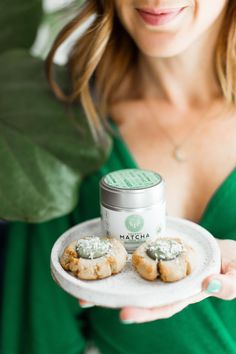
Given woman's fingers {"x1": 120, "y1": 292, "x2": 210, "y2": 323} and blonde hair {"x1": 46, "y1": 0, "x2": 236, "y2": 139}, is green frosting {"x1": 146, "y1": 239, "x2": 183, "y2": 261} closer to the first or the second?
woman's fingers {"x1": 120, "y1": 292, "x2": 210, "y2": 323}

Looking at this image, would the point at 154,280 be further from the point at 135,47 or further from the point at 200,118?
the point at 135,47

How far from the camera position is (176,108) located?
108 centimetres

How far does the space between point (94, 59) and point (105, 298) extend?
0.45 m

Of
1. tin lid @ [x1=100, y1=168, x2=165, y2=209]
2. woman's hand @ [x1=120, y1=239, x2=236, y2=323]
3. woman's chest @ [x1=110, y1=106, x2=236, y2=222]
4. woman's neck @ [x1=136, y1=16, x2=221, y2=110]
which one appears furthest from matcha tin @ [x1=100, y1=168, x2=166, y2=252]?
woman's neck @ [x1=136, y1=16, x2=221, y2=110]

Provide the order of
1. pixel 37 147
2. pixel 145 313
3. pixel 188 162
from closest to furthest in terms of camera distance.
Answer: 1. pixel 145 313
2. pixel 37 147
3. pixel 188 162

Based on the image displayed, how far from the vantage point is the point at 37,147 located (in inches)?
35.9

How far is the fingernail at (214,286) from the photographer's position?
68 cm

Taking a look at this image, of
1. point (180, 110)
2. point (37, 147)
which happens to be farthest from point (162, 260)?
point (180, 110)

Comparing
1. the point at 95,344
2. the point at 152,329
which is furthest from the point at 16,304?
the point at 152,329

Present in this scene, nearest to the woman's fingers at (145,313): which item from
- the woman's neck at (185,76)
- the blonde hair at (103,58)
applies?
the blonde hair at (103,58)

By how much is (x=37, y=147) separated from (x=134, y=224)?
0.25 metres

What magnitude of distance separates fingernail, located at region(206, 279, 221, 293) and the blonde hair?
0.38 m

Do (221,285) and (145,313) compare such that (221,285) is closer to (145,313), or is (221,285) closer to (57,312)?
(145,313)

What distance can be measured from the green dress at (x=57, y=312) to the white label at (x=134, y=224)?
201 mm
